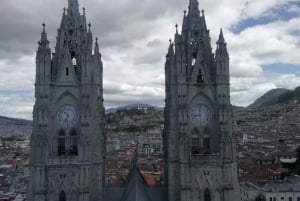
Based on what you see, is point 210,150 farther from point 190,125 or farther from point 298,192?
point 298,192

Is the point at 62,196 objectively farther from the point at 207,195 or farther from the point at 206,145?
the point at 206,145

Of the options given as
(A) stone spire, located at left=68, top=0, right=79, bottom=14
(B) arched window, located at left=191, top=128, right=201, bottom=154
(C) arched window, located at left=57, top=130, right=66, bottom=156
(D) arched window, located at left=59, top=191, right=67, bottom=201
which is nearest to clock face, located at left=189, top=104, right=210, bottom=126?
(B) arched window, located at left=191, top=128, right=201, bottom=154

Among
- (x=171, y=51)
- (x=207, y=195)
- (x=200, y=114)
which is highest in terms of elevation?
(x=171, y=51)

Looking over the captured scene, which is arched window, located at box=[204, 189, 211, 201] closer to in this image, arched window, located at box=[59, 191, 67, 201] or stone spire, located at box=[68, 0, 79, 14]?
arched window, located at box=[59, 191, 67, 201]

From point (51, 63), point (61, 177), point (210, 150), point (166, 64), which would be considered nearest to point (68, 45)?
point (51, 63)

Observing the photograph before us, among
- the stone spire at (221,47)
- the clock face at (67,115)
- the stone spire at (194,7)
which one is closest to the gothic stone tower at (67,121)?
the clock face at (67,115)

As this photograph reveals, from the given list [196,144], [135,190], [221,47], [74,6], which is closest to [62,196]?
[135,190]

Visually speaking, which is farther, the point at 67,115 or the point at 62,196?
the point at 67,115
